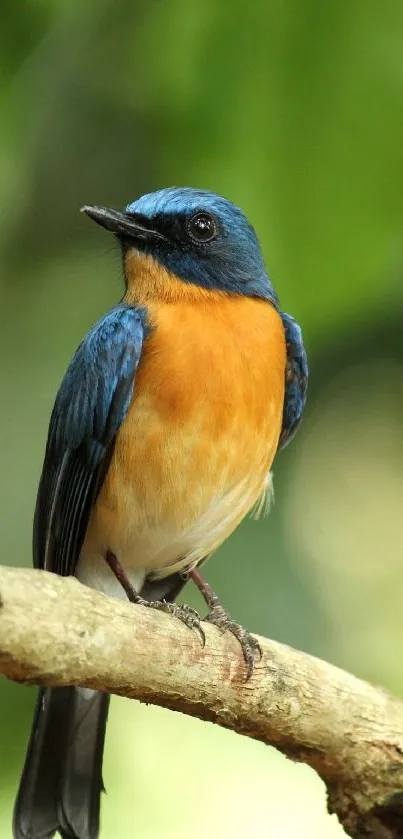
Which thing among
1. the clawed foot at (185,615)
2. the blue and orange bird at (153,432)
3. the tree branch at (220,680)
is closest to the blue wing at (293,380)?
the blue and orange bird at (153,432)

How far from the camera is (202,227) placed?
4230 millimetres

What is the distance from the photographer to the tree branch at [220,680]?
2.50m

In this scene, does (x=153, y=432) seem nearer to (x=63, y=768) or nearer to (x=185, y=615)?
(x=185, y=615)

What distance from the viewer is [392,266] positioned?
301 centimetres

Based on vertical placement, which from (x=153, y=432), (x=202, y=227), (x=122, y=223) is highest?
(x=202, y=227)

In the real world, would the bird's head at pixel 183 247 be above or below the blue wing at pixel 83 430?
above

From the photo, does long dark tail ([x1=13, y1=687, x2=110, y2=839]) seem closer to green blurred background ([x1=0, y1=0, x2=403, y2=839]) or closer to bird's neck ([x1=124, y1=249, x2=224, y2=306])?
green blurred background ([x1=0, y1=0, x2=403, y2=839])

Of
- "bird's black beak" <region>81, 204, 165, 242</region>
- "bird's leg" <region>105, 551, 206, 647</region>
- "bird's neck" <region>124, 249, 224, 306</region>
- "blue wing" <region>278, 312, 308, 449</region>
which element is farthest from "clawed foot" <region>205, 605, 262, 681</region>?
"bird's black beak" <region>81, 204, 165, 242</region>

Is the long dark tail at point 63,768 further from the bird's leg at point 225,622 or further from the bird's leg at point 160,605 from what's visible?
the bird's leg at point 225,622

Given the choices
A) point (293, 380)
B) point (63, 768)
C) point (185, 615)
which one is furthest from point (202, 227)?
point (63, 768)

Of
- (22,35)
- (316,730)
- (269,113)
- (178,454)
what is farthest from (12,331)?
(316,730)

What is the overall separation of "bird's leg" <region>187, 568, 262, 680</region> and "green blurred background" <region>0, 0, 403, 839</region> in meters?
0.06

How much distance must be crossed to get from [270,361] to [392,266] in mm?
1083

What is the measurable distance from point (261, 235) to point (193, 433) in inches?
36.7
